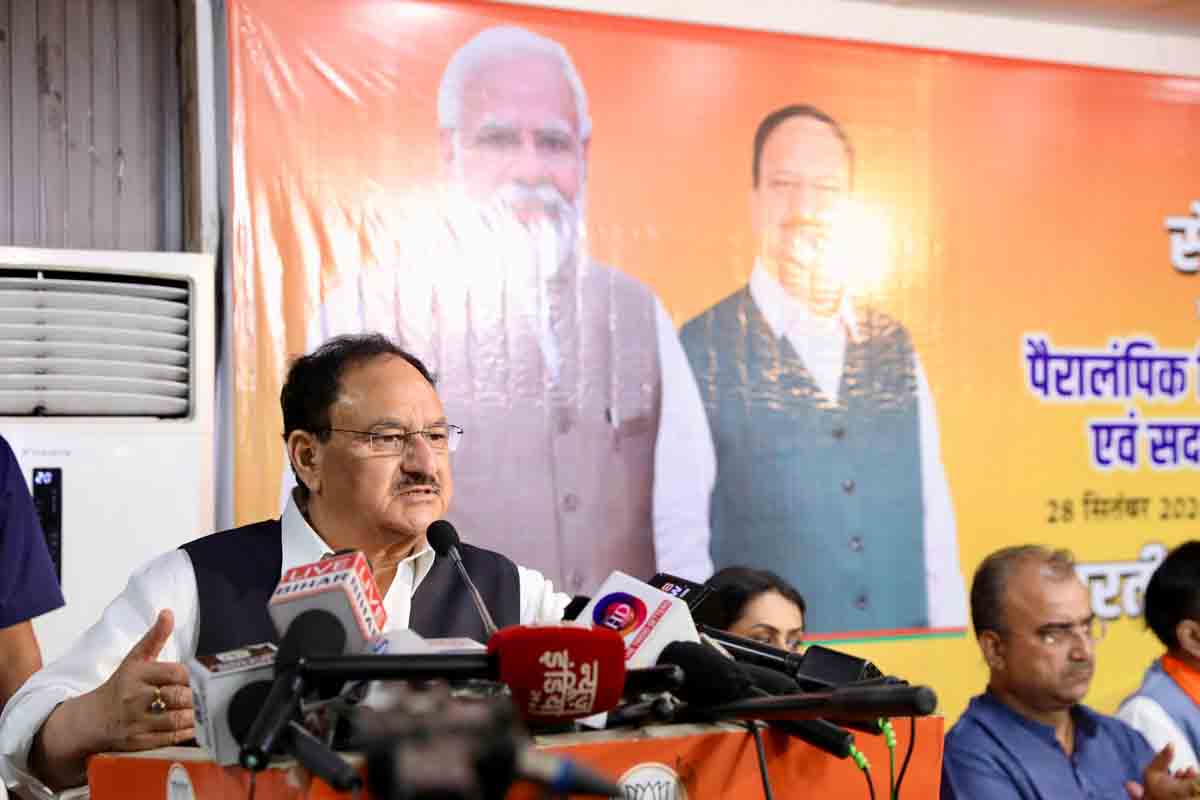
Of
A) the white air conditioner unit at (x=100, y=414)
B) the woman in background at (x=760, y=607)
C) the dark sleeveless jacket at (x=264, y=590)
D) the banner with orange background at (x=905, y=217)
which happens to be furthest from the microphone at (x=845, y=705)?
the banner with orange background at (x=905, y=217)

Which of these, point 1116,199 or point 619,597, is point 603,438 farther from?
point 619,597

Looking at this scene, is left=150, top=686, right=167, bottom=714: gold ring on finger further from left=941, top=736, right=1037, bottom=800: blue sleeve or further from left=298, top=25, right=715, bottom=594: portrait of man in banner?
left=298, top=25, right=715, bottom=594: portrait of man in banner

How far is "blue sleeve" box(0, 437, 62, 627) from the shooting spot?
2271 millimetres

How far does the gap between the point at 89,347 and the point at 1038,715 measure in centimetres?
204

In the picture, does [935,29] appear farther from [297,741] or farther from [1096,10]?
[297,741]

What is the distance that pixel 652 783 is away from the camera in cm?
105

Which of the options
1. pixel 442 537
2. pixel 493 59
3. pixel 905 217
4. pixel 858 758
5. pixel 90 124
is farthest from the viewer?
pixel 905 217

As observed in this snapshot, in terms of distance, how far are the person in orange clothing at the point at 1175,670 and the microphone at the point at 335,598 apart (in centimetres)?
202

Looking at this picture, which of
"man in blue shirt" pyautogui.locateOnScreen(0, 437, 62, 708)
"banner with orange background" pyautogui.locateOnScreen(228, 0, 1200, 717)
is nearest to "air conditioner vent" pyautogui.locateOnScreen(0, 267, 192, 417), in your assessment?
"banner with orange background" pyautogui.locateOnScreen(228, 0, 1200, 717)

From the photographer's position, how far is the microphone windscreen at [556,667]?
99 cm

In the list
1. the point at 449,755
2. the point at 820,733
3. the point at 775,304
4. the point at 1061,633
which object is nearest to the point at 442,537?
the point at 820,733

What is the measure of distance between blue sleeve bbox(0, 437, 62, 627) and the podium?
124cm

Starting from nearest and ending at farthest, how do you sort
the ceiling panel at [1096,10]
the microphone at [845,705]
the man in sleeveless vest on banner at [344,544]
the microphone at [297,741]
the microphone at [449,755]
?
the microphone at [449,755]
the microphone at [297,741]
the microphone at [845,705]
the man in sleeveless vest on banner at [344,544]
the ceiling panel at [1096,10]

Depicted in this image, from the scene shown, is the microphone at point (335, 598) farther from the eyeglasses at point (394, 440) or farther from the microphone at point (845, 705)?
the eyeglasses at point (394, 440)
